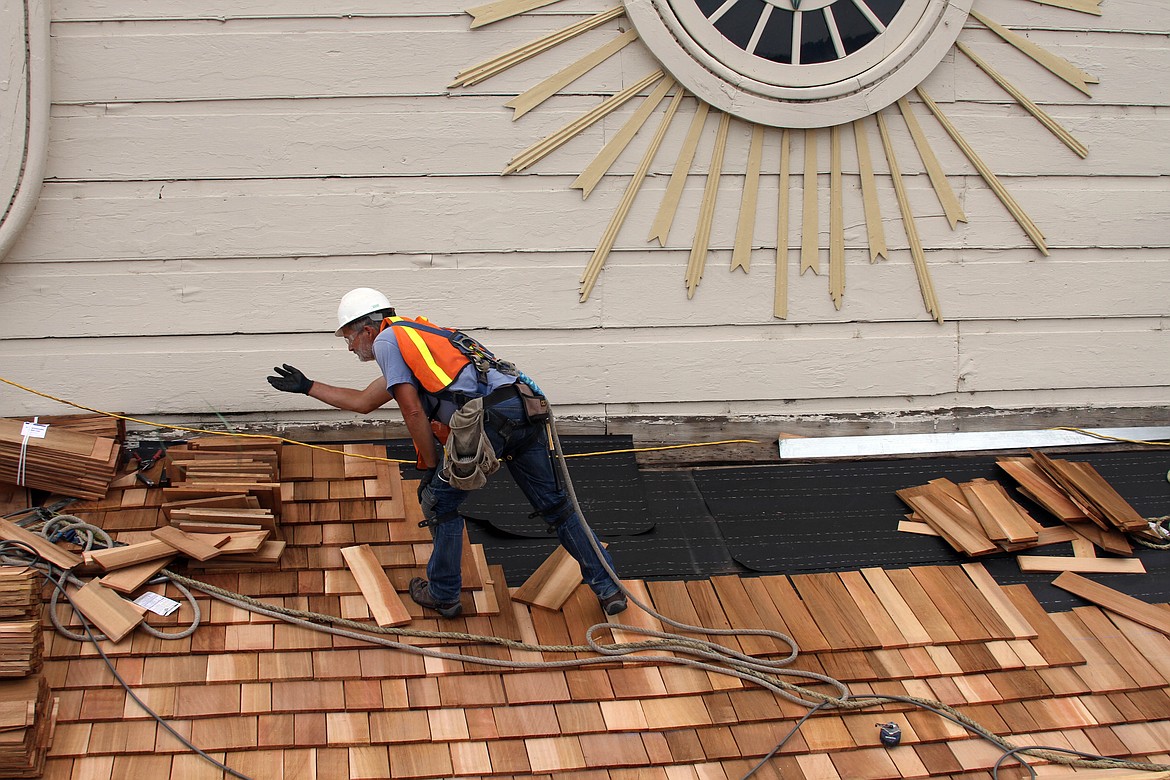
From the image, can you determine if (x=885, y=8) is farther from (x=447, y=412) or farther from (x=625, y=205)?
(x=447, y=412)

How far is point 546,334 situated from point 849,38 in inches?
70.6

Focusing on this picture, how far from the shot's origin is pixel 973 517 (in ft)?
14.2

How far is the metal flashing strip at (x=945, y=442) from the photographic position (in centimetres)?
474

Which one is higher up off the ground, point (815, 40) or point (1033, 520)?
point (815, 40)

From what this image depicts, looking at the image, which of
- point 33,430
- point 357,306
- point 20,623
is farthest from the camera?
point 33,430

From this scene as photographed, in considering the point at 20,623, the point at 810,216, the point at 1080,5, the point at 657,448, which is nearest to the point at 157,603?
the point at 20,623

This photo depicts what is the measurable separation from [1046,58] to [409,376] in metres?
3.11

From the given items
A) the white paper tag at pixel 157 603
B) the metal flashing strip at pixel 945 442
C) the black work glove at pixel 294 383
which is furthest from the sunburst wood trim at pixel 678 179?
the white paper tag at pixel 157 603

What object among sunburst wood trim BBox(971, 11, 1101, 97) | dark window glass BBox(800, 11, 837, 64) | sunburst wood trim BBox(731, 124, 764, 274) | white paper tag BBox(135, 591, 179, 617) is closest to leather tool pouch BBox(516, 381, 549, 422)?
white paper tag BBox(135, 591, 179, 617)

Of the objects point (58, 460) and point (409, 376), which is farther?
point (58, 460)

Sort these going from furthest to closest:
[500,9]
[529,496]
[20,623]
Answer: [500,9] < [529,496] < [20,623]

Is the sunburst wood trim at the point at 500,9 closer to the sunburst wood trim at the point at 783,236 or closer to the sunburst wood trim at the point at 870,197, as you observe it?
the sunburst wood trim at the point at 783,236

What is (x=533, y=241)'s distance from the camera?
14.5ft

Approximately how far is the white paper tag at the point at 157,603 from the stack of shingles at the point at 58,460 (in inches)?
27.3
